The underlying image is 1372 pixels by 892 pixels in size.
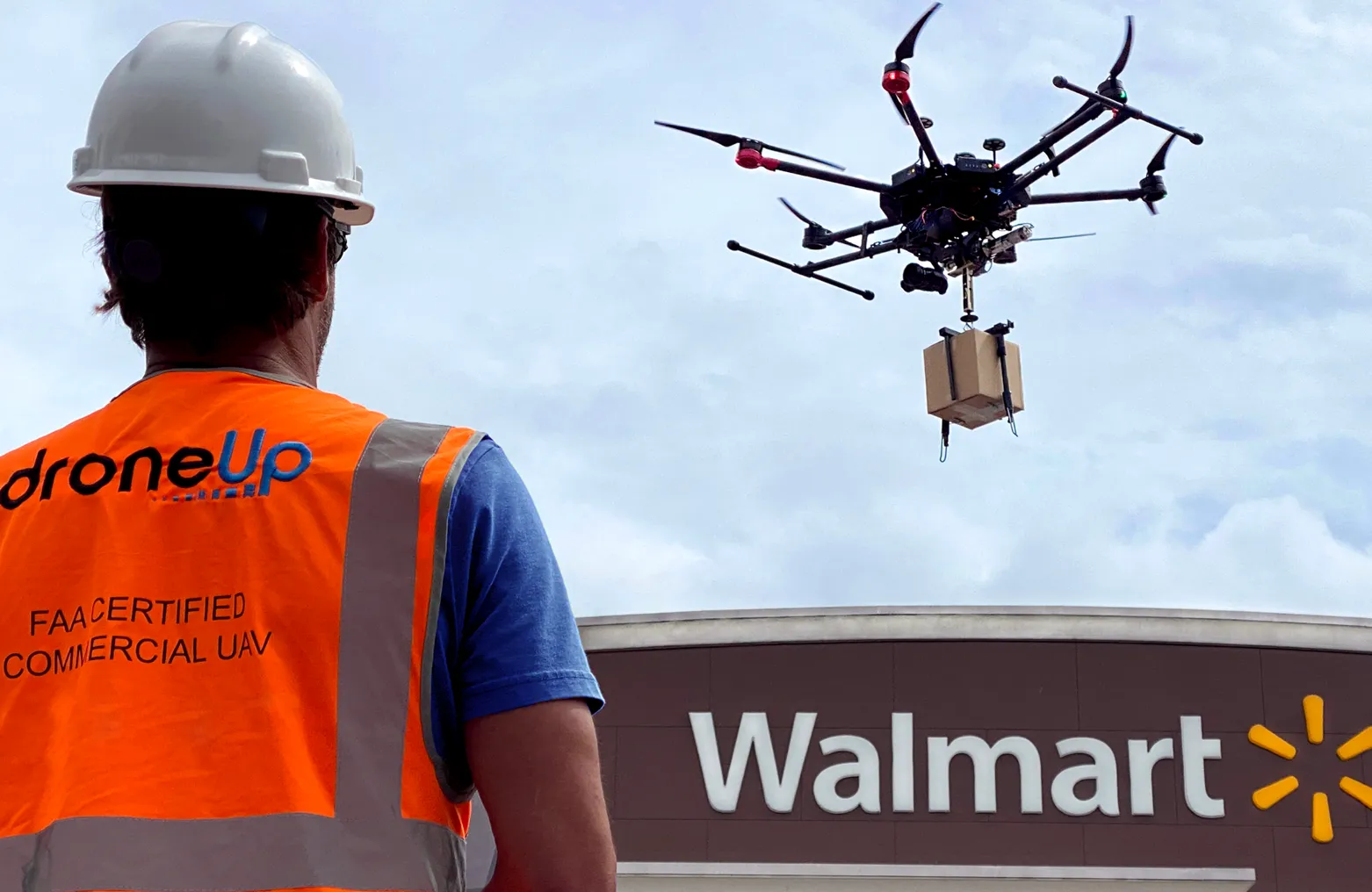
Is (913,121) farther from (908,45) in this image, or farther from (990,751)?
(990,751)

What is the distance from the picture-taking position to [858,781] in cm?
1878

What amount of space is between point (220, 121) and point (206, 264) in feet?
0.63

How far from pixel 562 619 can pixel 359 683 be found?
0.23 meters

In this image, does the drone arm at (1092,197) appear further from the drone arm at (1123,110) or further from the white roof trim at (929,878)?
the white roof trim at (929,878)

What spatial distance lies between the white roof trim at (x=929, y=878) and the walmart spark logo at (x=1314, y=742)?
88 cm

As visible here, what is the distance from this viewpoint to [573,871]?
1.71 m

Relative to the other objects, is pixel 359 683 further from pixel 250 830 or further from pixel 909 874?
pixel 909 874

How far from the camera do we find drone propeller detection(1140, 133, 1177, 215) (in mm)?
18297

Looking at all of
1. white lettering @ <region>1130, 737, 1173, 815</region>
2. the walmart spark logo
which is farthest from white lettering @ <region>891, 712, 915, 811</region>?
the walmart spark logo

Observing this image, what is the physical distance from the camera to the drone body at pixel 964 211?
16.7 meters

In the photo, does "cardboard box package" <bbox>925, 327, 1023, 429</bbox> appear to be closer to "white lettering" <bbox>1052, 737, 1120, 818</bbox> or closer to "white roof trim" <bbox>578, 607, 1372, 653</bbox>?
"white roof trim" <bbox>578, 607, 1372, 653</bbox>

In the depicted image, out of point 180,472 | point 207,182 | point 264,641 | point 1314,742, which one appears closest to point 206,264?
point 207,182

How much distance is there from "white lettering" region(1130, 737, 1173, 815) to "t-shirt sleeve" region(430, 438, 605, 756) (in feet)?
58.9

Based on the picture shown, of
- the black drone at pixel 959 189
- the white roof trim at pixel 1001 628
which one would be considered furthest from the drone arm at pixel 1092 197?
the white roof trim at pixel 1001 628
